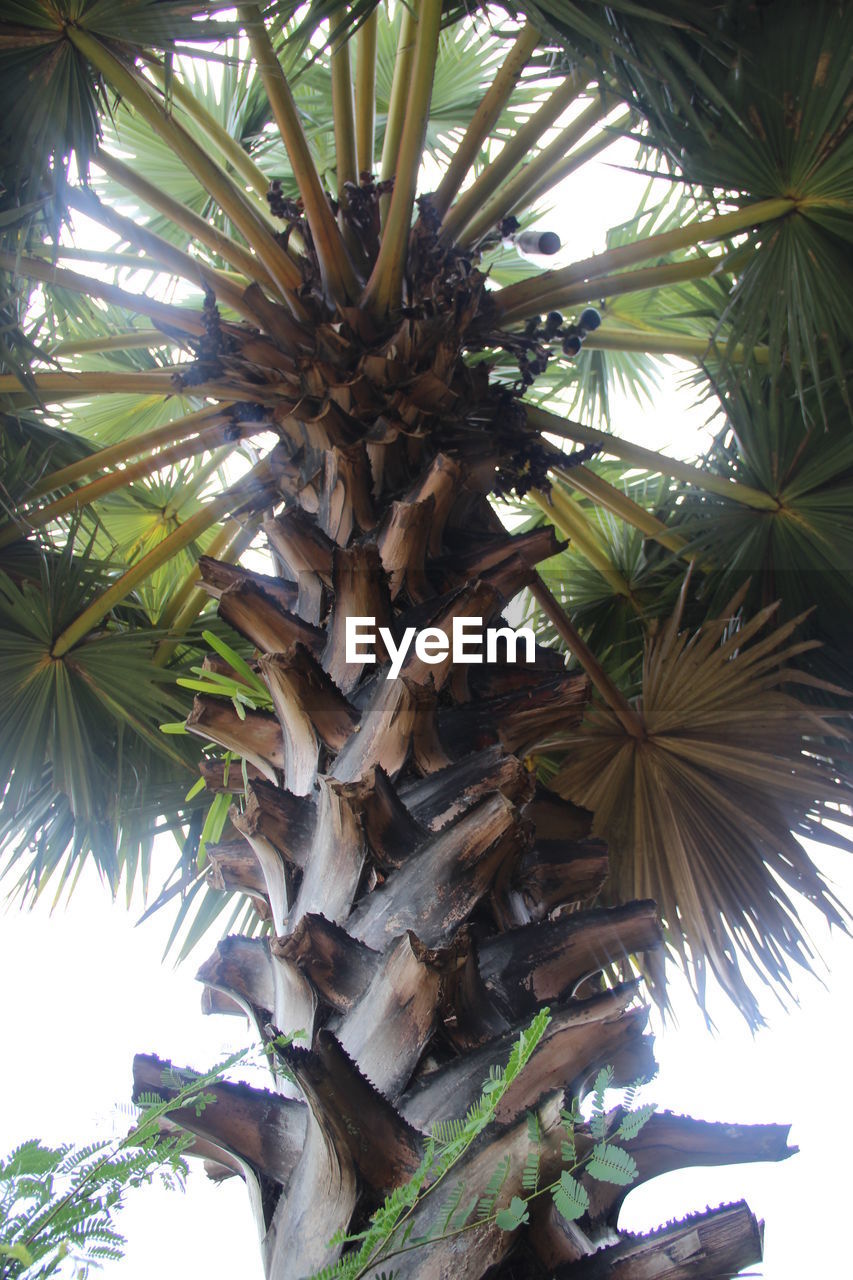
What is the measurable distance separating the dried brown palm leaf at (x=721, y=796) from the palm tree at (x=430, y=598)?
0.04ft

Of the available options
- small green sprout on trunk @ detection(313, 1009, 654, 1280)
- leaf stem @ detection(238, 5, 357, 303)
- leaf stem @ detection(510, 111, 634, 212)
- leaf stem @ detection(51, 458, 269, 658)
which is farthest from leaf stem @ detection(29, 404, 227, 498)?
small green sprout on trunk @ detection(313, 1009, 654, 1280)

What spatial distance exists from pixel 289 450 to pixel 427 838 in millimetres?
1418

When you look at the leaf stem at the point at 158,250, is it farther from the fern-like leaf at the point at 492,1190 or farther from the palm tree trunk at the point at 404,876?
the fern-like leaf at the point at 492,1190

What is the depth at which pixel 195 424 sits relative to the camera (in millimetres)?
2973

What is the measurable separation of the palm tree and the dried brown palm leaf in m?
0.01

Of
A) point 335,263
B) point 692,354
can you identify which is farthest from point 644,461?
point 335,263

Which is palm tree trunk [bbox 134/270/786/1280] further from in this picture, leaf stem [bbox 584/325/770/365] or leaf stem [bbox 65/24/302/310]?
leaf stem [bbox 584/325/770/365]

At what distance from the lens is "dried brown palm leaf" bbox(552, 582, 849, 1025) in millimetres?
2922

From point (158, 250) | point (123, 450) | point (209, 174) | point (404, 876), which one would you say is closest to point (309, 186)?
point (209, 174)

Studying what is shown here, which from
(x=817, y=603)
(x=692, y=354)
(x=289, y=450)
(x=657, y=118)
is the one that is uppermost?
(x=657, y=118)

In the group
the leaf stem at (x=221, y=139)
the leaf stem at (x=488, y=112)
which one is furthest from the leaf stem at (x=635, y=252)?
the leaf stem at (x=221, y=139)

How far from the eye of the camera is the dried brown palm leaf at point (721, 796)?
2.92m

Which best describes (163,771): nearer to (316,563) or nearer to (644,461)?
(316,563)

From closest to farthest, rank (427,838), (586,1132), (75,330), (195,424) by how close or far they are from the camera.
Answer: (586,1132), (427,838), (195,424), (75,330)
